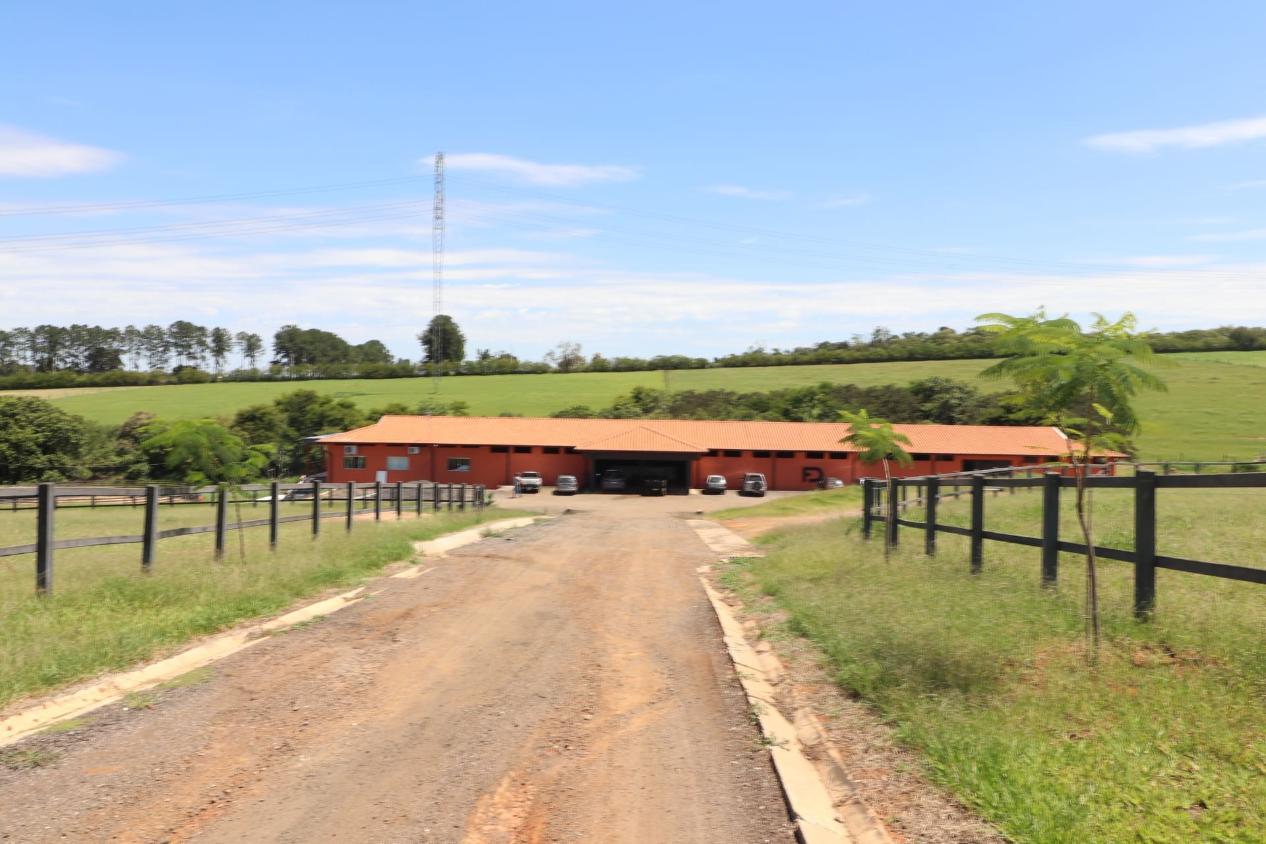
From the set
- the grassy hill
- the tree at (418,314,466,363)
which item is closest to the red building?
the grassy hill

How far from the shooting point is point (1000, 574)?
37.9 feet

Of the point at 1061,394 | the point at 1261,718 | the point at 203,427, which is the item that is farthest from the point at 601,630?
the point at 203,427

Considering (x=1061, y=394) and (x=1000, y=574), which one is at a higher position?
(x=1061, y=394)

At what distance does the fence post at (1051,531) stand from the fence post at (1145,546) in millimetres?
1575

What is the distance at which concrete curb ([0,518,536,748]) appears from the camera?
6945mm

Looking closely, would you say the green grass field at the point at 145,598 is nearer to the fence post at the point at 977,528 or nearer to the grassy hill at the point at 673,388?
A: the fence post at the point at 977,528

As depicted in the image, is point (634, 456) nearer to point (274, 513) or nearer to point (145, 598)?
point (274, 513)

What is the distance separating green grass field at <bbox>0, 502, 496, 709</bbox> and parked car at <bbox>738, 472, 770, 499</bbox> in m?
45.5

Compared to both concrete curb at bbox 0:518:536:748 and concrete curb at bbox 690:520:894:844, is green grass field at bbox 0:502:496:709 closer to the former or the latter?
concrete curb at bbox 0:518:536:748

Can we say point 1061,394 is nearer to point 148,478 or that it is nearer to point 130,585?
point 130,585

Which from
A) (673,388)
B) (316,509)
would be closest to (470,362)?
(673,388)

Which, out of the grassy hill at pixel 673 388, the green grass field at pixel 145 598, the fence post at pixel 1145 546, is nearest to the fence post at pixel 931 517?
the fence post at pixel 1145 546

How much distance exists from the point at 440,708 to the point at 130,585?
5.84 metres

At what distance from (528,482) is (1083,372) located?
5559 centimetres
